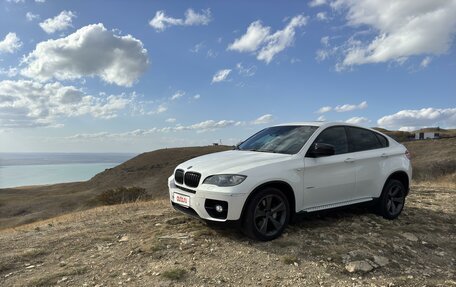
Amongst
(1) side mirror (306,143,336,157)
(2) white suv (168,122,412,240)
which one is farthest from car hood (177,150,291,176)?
(1) side mirror (306,143,336,157)

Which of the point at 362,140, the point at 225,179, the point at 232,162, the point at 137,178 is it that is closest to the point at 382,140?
the point at 362,140

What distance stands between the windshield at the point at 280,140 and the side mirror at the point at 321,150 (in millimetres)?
200

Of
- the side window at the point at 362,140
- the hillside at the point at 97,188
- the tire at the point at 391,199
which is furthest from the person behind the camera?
the hillside at the point at 97,188

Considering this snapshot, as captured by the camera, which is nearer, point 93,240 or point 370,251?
point 370,251

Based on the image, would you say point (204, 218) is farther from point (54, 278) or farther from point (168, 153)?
point (168, 153)

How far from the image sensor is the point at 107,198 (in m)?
34.1

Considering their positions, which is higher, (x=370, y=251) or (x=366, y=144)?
(x=366, y=144)

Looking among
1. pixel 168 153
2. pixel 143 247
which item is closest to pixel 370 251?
pixel 143 247

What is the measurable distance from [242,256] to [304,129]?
2.51 meters

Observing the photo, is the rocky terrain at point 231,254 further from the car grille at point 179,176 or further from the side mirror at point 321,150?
the side mirror at point 321,150

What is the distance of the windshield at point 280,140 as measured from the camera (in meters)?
6.03

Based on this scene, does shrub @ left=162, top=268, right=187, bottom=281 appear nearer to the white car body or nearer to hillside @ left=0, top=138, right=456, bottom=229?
the white car body

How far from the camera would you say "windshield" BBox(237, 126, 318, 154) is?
6.03 m

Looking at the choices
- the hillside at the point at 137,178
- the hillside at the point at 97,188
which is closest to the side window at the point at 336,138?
the hillside at the point at 137,178
